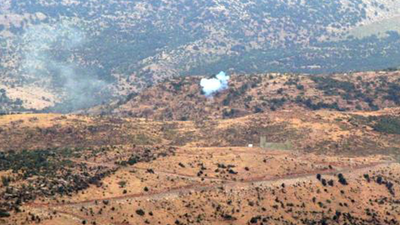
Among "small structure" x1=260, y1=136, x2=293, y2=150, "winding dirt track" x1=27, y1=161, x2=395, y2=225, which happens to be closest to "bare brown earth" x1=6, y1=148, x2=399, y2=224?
"winding dirt track" x1=27, y1=161, x2=395, y2=225

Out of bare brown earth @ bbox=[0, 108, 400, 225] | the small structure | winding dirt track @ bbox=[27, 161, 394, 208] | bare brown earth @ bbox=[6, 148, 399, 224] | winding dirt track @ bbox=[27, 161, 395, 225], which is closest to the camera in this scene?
winding dirt track @ bbox=[27, 161, 395, 225]

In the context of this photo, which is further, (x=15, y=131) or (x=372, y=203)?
(x=15, y=131)

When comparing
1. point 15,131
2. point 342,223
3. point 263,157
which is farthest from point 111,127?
point 342,223

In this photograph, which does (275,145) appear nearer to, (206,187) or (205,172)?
(205,172)

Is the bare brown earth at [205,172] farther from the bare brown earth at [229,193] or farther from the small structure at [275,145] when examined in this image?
the small structure at [275,145]

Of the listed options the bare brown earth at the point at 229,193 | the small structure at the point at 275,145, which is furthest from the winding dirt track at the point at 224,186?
the small structure at the point at 275,145

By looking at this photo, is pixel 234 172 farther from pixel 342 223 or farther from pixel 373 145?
pixel 373 145

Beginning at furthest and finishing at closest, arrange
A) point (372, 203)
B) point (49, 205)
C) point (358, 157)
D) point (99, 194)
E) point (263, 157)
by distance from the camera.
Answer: point (358, 157), point (263, 157), point (372, 203), point (99, 194), point (49, 205)

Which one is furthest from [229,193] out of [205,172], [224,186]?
[205,172]

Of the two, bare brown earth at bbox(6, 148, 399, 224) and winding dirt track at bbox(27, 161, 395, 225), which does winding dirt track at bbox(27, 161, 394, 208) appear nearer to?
winding dirt track at bbox(27, 161, 395, 225)
